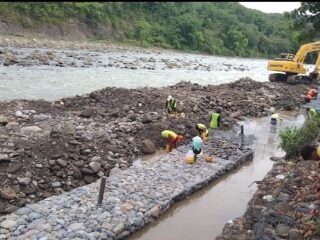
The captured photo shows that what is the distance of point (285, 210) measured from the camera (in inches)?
330

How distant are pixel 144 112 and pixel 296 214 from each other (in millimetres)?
10015

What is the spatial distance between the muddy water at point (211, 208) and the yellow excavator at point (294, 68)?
17.1 meters

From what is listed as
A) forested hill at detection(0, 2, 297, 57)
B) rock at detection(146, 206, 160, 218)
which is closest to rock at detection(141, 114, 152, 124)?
rock at detection(146, 206, 160, 218)

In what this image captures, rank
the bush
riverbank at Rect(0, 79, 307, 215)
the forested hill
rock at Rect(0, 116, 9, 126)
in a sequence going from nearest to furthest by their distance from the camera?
riverbank at Rect(0, 79, 307, 215) < the bush < rock at Rect(0, 116, 9, 126) < the forested hill

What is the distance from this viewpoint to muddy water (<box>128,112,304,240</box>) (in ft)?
29.8

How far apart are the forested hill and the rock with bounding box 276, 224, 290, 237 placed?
1699 inches

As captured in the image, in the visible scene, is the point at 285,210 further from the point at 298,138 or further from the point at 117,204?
the point at 298,138

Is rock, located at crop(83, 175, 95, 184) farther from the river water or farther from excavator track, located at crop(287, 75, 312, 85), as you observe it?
excavator track, located at crop(287, 75, 312, 85)

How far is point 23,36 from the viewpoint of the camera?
50.5m

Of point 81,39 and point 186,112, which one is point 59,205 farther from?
point 81,39

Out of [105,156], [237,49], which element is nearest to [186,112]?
[105,156]

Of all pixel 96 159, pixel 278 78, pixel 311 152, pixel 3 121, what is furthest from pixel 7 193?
pixel 278 78

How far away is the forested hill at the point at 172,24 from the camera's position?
2219 inches

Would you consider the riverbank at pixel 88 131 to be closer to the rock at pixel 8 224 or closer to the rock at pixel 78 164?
the rock at pixel 78 164
